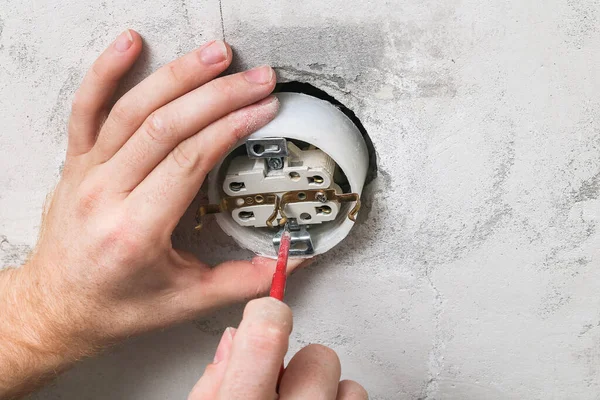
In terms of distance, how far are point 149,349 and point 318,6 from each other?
77cm

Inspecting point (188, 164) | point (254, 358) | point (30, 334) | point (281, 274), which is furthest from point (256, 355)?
point (30, 334)

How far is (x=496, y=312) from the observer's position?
919mm

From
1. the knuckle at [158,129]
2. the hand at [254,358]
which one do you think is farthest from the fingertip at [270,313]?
the knuckle at [158,129]

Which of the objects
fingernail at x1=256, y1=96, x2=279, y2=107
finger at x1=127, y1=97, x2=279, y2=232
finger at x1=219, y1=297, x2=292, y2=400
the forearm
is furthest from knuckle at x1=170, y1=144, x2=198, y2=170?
the forearm

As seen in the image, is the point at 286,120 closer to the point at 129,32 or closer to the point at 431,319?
the point at 129,32

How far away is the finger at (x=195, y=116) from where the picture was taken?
668mm

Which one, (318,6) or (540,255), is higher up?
(318,6)

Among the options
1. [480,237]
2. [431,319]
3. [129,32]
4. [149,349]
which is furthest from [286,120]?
[149,349]

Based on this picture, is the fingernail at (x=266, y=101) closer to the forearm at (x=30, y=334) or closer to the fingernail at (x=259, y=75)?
the fingernail at (x=259, y=75)

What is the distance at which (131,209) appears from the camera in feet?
2.34

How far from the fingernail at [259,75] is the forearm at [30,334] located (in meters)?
→ 0.46

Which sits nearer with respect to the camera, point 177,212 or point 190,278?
point 177,212

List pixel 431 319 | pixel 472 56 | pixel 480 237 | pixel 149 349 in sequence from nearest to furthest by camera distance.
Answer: pixel 472 56
pixel 480 237
pixel 431 319
pixel 149 349

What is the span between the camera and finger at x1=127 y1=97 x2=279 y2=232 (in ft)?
2.25
